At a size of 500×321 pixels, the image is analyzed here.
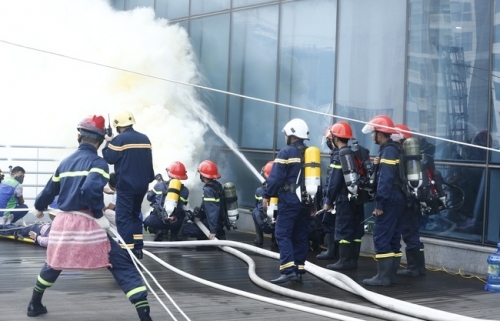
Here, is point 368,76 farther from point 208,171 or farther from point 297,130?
point 297,130

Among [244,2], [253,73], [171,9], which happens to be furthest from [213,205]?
[171,9]

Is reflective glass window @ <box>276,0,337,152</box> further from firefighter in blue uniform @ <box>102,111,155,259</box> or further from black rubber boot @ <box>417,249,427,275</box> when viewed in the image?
firefighter in blue uniform @ <box>102,111,155,259</box>

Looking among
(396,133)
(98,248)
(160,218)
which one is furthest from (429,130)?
(98,248)

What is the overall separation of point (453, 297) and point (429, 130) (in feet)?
10.8

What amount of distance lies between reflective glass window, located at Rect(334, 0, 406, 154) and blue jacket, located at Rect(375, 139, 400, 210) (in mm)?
2466

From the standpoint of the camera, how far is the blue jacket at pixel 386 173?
9273mm

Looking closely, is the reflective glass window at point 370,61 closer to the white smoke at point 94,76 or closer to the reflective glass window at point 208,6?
the reflective glass window at point 208,6

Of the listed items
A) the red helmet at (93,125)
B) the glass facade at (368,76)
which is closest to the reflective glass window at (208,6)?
the glass facade at (368,76)

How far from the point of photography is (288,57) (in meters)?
14.2

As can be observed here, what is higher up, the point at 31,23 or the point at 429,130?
the point at 31,23

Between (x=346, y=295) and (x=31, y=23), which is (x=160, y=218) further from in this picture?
(x=31, y=23)

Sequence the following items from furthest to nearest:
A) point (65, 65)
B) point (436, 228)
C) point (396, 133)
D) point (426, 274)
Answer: point (65, 65) < point (436, 228) < point (426, 274) < point (396, 133)

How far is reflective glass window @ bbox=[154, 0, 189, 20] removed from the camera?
1736 centimetres

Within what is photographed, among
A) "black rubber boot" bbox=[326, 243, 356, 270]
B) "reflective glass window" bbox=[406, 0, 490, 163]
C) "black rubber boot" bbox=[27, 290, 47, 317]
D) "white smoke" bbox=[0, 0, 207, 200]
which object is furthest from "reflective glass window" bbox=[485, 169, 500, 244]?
"white smoke" bbox=[0, 0, 207, 200]
